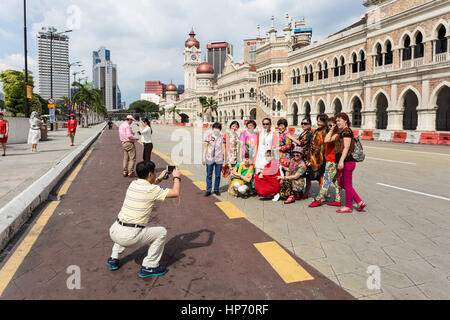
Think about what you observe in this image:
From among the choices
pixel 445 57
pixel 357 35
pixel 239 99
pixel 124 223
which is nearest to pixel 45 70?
pixel 239 99

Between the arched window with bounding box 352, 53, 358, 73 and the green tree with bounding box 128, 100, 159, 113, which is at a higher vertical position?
the green tree with bounding box 128, 100, 159, 113

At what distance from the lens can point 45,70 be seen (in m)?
146

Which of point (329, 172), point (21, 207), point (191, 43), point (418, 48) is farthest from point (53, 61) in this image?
point (329, 172)

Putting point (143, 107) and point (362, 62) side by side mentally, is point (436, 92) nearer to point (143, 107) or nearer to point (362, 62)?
point (362, 62)

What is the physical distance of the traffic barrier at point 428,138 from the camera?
21641 mm

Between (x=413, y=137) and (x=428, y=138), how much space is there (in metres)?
1.01

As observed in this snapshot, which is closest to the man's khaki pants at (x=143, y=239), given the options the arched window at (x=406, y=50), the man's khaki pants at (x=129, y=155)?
the man's khaki pants at (x=129, y=155)

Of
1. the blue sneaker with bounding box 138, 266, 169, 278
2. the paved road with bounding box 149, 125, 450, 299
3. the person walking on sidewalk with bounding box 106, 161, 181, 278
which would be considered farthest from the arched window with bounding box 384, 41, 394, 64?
the blue sneaker with bounding box 138, 266, 169, 278

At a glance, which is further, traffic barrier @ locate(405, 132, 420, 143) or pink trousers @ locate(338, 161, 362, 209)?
traffic barrier @ locate(405, 132, 420, 143)

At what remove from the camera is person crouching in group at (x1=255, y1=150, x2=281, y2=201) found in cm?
650

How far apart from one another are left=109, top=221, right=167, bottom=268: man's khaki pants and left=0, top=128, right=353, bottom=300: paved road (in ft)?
0.69

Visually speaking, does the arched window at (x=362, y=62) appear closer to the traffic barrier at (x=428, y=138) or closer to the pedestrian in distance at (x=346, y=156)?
the traffic barrier at (x=428, y=138)

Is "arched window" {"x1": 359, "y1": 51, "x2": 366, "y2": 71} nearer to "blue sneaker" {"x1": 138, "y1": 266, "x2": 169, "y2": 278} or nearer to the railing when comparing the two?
the railing

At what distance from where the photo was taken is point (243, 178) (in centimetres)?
673
